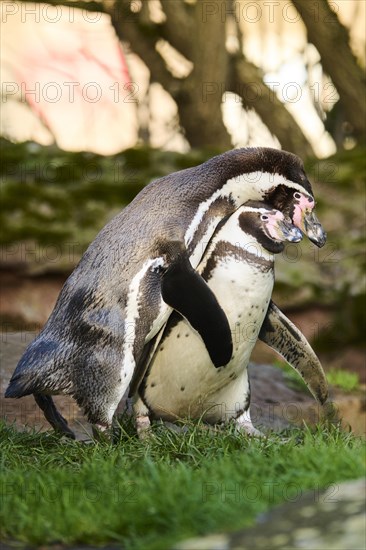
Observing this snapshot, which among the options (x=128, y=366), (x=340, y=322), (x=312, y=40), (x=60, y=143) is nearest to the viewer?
(x=128, y=366)

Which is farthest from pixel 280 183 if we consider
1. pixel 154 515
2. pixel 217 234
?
pixel 154 515

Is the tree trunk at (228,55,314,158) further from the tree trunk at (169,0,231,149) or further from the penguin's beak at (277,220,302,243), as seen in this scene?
the penguin's beak at (277,220,302,243)

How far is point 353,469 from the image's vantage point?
9.79 ft

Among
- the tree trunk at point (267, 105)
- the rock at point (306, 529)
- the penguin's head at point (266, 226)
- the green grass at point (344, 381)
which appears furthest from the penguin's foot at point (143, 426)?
the tree trunk at point (267, 105)

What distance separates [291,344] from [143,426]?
2.58 ft

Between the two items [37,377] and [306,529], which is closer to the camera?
[306,529]

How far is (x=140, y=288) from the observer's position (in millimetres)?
3820

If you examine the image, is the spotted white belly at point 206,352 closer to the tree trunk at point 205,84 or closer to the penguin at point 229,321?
the penguin at point 229,321

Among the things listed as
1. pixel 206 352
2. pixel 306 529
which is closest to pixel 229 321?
pixel 206 352

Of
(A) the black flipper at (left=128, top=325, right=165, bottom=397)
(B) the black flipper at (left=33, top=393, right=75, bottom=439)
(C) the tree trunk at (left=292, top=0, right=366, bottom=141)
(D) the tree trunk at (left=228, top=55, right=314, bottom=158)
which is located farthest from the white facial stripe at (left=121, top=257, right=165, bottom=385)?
(D) the tree trunk at (left=228, top=55, right=314, bottom=158)

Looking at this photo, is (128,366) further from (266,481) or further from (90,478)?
(266,481)

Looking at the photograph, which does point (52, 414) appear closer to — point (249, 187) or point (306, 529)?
point (249, 187)

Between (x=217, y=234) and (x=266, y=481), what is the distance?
4.50ft

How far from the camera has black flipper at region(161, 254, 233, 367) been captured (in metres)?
3.80
